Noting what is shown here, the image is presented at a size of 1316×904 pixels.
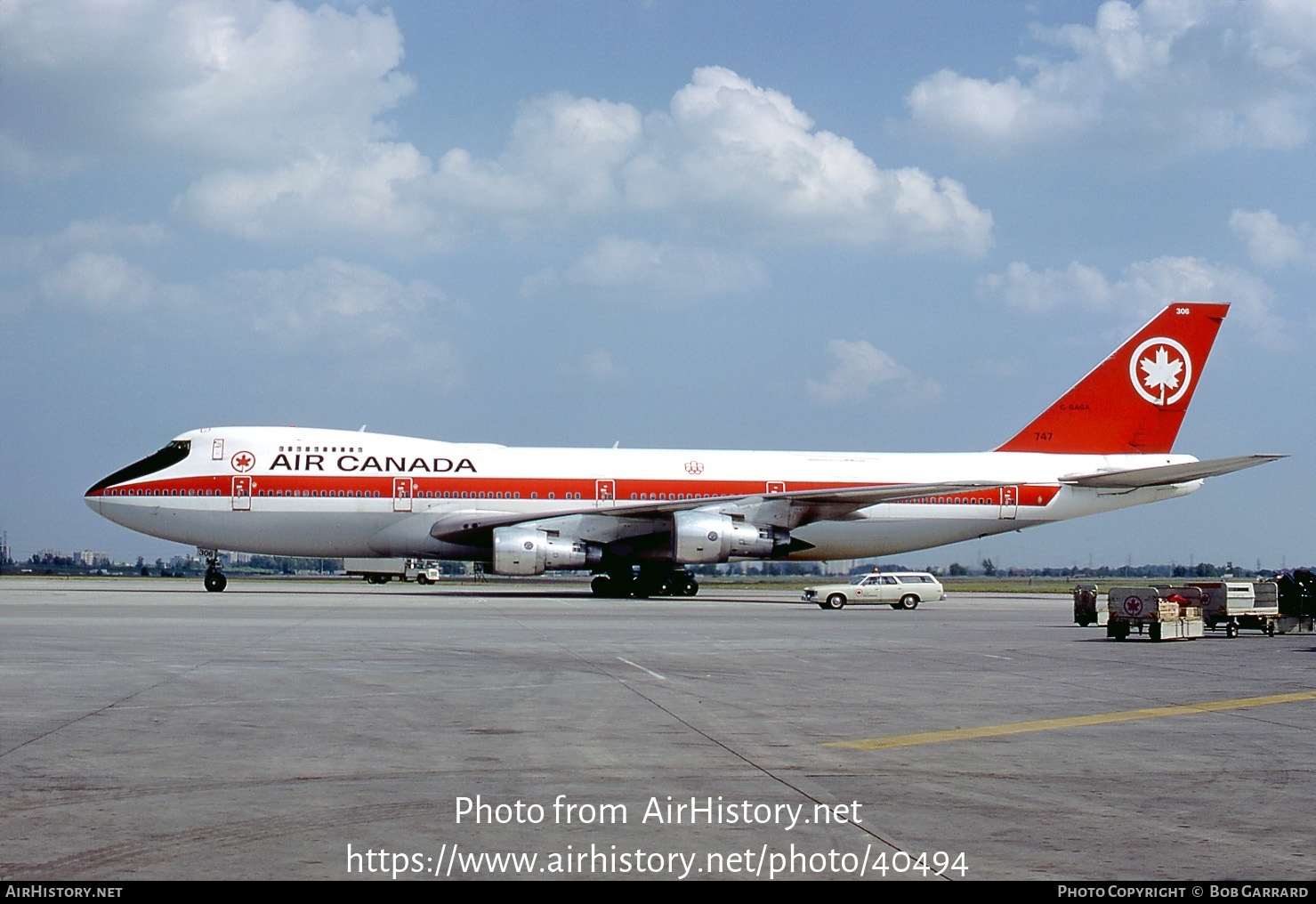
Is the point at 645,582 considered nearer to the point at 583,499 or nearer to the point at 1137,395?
the point at 583,499

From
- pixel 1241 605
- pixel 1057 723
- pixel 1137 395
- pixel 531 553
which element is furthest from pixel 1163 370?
pixel 1057 723

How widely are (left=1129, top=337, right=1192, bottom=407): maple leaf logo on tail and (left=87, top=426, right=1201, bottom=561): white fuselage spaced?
3.57 m

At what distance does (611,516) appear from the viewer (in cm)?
4044

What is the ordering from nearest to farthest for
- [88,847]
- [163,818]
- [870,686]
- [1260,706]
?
1. [88,847]
2. [163,818]
3. [1260,706]
4. [870,686]

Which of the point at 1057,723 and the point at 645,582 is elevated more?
the point at 645,582

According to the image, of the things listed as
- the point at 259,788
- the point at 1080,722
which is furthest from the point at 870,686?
the point at 259,788

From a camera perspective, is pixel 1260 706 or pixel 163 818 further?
pixel 1260 706

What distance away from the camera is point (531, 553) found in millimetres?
39000

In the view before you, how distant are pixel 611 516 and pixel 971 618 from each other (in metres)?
12.7

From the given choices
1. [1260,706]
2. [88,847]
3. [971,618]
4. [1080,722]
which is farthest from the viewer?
[971,618]

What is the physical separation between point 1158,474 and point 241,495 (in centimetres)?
3024

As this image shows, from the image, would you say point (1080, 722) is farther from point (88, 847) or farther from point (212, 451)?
point (212, 451)

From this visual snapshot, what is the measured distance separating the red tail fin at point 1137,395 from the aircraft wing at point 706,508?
7.04 meters

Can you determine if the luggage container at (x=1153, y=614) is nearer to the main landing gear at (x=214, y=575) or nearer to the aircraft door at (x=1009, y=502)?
the aircraft door at (x=1009, y=502)
